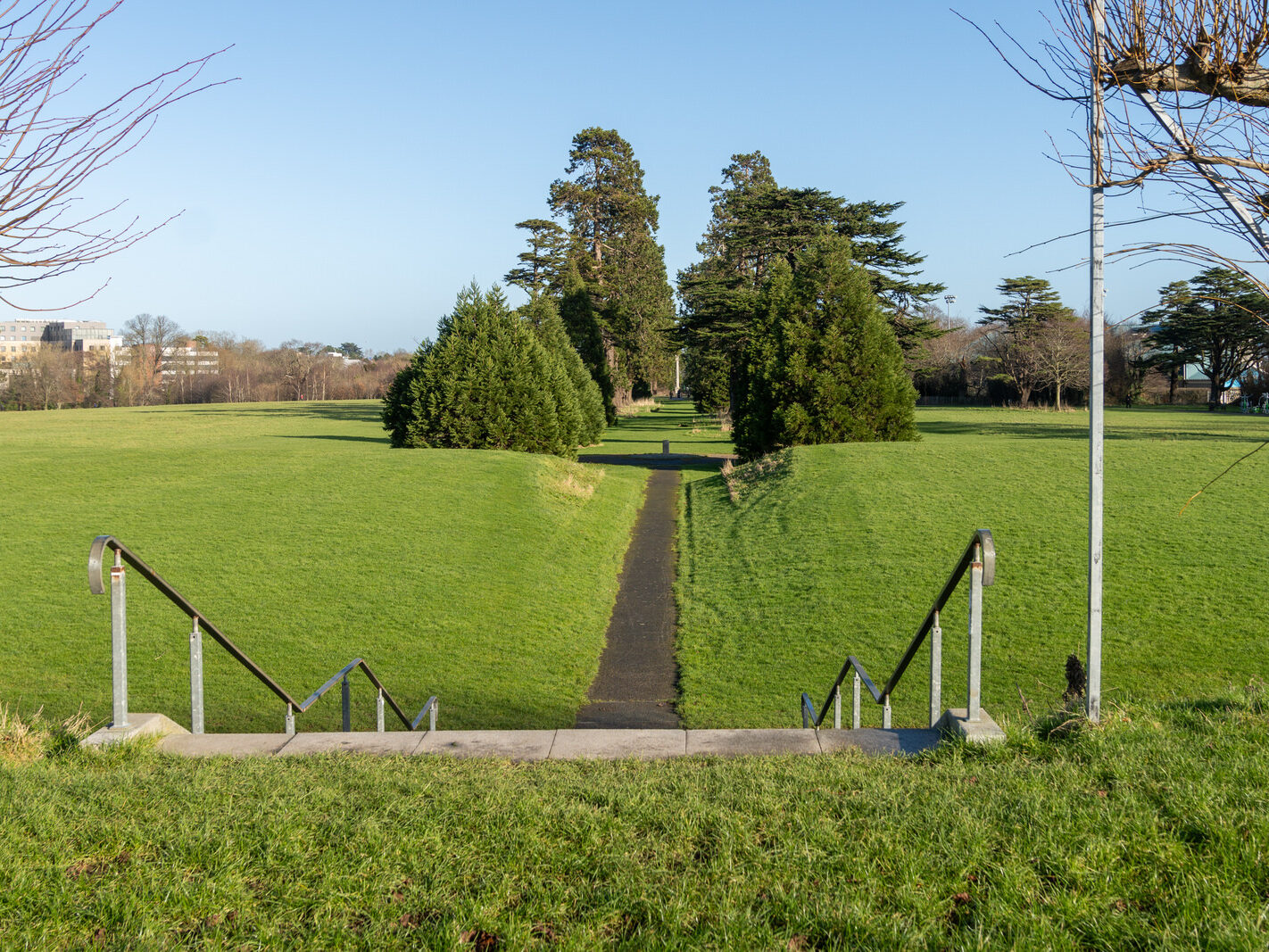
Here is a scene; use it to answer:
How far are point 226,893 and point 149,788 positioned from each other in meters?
1.27

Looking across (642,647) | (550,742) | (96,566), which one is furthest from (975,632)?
(642,647)

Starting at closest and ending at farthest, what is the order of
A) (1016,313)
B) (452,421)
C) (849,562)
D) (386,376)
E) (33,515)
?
1. (849,562)
2. (33,515)
3. (452,421)
4. (1016,313)
5. (386,376)

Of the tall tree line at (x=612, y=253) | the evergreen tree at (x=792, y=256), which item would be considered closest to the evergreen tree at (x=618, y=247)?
the tall tree line at (x=612, y=253)

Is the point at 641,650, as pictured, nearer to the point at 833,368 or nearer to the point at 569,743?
the point at 569,743

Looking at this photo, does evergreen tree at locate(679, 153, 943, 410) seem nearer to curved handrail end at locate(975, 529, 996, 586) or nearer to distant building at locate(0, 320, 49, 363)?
curved handrail end at locate(975, 529, 996, 586)

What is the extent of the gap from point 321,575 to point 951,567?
9.89m

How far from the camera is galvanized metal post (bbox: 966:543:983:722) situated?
445 cm

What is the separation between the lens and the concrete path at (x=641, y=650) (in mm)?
9406

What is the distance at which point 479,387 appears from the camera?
25.2 metres

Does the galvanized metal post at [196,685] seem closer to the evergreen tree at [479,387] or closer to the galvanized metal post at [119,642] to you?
the galvanized metal post at [119,642]

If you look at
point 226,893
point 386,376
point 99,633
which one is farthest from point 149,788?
point 386,376

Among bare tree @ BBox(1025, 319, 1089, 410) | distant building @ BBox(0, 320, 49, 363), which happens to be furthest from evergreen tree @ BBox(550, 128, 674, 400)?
distant building @ BBox(0, 320, 49, 363)

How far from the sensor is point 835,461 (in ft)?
72.4

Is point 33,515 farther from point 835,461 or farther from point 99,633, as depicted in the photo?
point 835,461
